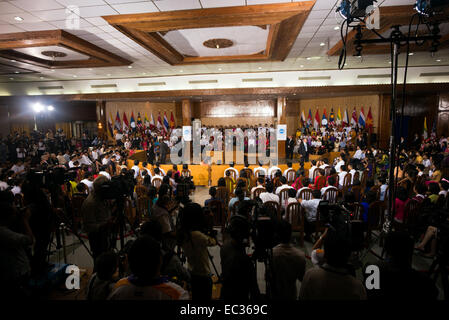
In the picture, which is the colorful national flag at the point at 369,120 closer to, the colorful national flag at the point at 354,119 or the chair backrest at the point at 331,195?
the colorful national flag at the point at 354,119

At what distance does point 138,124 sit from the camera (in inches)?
Result: 600

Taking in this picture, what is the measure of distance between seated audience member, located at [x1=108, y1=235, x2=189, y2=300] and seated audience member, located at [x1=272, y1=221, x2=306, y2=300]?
88 centimetres

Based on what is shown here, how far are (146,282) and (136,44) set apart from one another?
6873mm

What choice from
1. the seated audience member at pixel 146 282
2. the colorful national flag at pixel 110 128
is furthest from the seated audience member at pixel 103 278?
the colorful national flag at pixel 110 128

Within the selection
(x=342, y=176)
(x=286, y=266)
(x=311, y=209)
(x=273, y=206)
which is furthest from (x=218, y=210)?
(x=342, y=176)

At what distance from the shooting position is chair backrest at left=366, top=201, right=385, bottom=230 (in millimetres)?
3809

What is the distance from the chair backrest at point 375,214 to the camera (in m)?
3.81

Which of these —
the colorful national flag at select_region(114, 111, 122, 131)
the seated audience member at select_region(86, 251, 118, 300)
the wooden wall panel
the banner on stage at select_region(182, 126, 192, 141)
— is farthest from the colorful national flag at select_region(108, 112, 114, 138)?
the seated audience member at select_region(86, 251, 118, 300)

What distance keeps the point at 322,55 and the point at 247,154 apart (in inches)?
217

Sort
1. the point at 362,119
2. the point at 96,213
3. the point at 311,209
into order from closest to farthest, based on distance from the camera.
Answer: the point at 96,213
the point at 311,209
the point at 362,119

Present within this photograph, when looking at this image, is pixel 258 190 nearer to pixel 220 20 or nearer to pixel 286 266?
pixel 286 266

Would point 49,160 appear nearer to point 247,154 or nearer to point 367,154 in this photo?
point 247,154

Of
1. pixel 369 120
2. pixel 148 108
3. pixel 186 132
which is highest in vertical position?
pixel 148 108

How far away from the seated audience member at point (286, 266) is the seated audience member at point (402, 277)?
0.54 m
